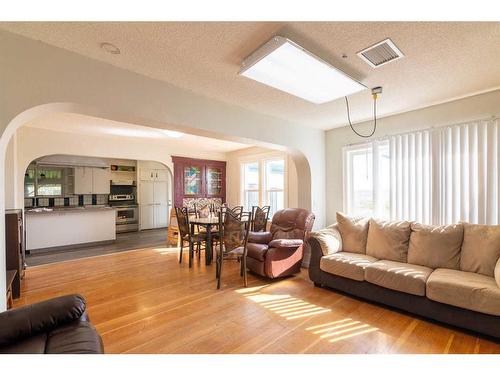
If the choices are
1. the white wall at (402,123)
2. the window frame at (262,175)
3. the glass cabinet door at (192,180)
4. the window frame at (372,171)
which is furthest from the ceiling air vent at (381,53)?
the glass cabinet door at (192,180)

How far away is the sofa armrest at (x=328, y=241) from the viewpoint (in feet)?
10.3

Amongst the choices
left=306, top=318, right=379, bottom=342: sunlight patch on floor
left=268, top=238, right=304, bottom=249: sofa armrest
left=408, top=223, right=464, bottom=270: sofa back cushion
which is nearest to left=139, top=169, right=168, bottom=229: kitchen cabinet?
left=268, top=238, right=304, bottom=249: sofa armrest

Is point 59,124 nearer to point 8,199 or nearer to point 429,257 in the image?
point 8,199

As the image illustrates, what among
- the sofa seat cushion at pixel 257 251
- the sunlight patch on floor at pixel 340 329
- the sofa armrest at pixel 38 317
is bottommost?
the sunlight patch on floor at pixel 340 329

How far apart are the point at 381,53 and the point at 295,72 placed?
0.70 metres

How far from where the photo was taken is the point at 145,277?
11.4ft

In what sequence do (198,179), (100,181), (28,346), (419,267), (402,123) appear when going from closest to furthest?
(28,346)
(419,267)
(402,123)
(100,181)
(198,179)

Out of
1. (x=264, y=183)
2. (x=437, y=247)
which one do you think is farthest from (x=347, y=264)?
(x=264, y=183)

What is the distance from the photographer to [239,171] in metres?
6.82

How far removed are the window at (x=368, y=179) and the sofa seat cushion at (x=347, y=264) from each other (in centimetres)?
102

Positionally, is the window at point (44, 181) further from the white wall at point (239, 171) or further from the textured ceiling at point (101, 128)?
the white wall at point (239, 171)

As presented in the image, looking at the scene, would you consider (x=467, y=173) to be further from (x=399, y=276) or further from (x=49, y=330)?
(x=49, y=330)

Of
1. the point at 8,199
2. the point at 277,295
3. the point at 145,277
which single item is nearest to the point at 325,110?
the point at 277,295

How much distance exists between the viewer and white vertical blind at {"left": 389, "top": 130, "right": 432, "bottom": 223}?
3.21 m
